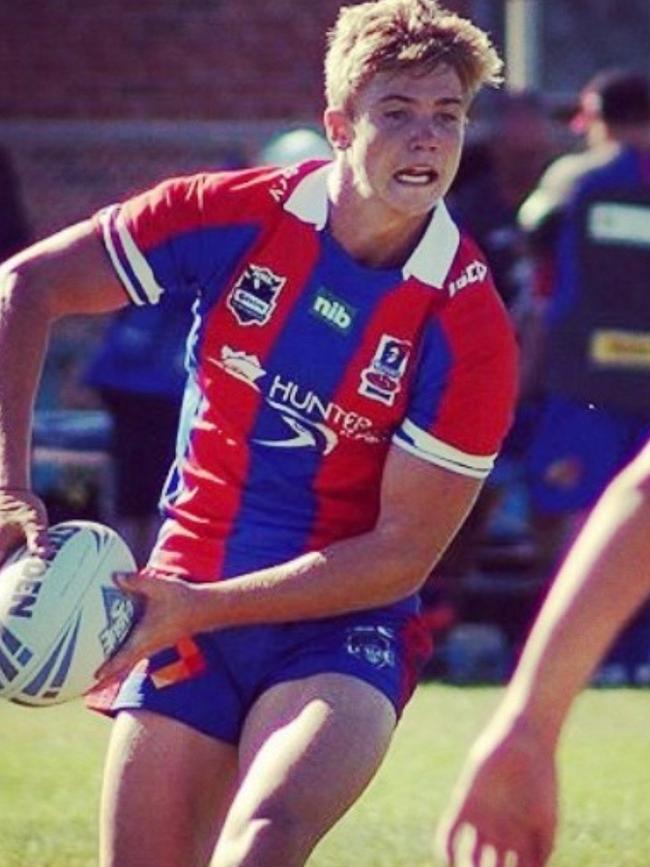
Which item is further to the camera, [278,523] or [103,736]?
[103,736]

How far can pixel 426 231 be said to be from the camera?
598 cm

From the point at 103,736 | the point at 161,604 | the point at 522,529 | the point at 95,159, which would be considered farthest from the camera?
the point at 95,159

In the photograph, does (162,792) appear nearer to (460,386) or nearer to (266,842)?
(266,842)

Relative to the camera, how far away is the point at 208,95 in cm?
1959

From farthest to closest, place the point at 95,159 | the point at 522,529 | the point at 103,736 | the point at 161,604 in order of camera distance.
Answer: the point at 95,159 < the point at 522,529 < the point at 103,736 < the point at 161,604

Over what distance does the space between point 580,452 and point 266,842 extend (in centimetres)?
704

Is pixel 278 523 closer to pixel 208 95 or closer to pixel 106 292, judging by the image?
pixel 106 292

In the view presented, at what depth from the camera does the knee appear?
5.49 meters

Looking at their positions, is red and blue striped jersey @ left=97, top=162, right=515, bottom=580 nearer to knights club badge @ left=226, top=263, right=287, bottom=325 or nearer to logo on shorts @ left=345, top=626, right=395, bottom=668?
knights club badge @ left=226, top=263, right=287, bottom=325

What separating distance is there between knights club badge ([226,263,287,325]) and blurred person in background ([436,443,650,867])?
7.55 feet

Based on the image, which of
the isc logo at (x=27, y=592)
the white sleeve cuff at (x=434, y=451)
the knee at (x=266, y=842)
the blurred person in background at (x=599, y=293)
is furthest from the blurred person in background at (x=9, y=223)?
the knee at (x=266, y=842)

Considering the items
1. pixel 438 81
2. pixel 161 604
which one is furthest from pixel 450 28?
pixel 161 604

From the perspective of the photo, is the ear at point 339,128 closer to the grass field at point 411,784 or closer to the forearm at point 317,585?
the forearm at point 317,585

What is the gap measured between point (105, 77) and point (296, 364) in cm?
1388
